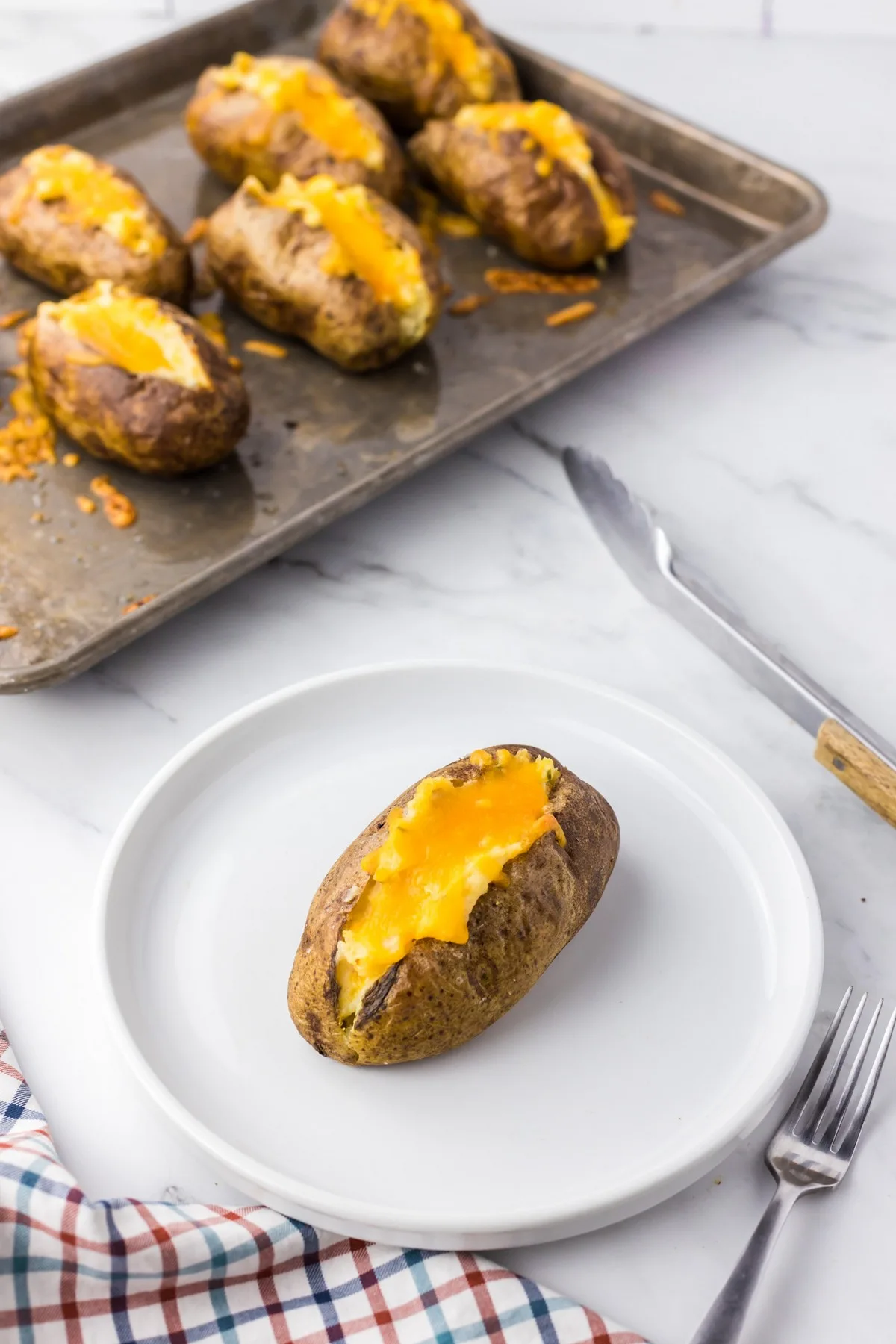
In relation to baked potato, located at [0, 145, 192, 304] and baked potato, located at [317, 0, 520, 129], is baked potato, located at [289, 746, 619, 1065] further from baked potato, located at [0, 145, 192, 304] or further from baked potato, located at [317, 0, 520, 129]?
baked potato, located at [317, 0, 520, 129]

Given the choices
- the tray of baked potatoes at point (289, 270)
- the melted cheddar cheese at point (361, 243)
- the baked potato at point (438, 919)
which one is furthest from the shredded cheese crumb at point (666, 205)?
the baked potato at point (438, 919)

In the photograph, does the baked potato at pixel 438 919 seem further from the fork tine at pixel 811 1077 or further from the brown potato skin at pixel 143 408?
the brown potato skin at pixel 143 408

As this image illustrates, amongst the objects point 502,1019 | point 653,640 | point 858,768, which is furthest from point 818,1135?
point 653,640

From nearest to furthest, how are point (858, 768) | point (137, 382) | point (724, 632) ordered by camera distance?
point (858, 768)
point (724, 632)
point (137, 382)

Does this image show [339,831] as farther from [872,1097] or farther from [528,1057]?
[872,1097]

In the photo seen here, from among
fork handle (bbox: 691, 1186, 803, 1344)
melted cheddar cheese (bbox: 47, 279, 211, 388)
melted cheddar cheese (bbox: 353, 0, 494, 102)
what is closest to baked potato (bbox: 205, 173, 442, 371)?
melted cheddar cheese (bbox: 47, 279, 211, 388)

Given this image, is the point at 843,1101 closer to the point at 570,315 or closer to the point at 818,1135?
the point at 818,1135
